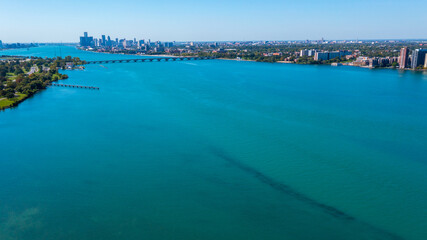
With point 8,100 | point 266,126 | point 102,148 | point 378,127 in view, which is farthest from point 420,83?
point 8,100

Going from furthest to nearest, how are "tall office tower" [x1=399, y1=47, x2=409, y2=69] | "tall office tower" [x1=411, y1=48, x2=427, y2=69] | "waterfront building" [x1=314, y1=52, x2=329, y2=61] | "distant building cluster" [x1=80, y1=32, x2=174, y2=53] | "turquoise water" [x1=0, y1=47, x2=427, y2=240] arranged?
1. "distant building cluster" [x1=80, y1=32, x2=174, y2=53]
2. "waterfront building" [x1=314, y1=52, x2=329, y2=61]
3. "tall office tower" [x1=399, y1=47, x2=409, y2=69]
4. "tall office tower" [x1=411, y1=48, x2=427, y2=69]
5. "turquoise water" [x1=0, y1=47, x2=427, y2=240]

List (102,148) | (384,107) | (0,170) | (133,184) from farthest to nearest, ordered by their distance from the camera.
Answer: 1. (384,107)
2. (102,148)
3. (0,170)
4. (133,184)

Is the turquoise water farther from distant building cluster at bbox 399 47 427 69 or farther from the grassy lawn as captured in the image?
distant building cluster at bbox 399 47 427 69

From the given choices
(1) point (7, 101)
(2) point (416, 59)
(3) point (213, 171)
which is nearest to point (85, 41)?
(1) point (7, 101)

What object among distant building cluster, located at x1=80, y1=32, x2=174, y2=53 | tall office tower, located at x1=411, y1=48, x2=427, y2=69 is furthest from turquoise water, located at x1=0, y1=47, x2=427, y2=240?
distant building cluster, located at x1=80, y1=32, x2=174, y2=53

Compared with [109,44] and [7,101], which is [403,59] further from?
[109,44]

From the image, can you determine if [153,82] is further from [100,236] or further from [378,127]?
[100,236]
